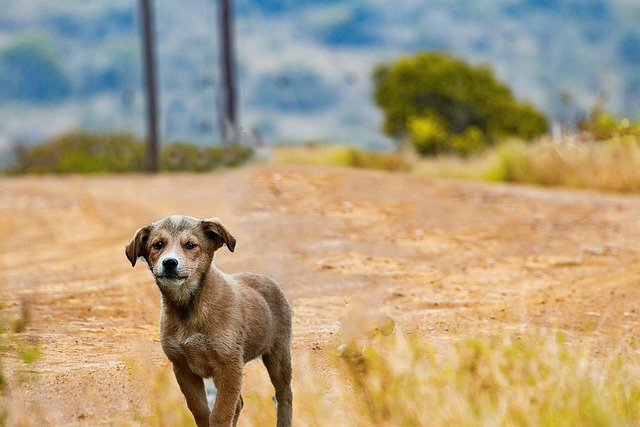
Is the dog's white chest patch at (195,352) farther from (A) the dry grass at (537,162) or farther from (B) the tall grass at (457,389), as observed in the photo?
(A) the dry grass at (537,162)

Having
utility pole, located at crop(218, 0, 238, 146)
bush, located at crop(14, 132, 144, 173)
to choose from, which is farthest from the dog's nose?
bush, located at crop(14, 132, 144, 173)

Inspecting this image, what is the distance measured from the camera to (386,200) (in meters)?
15.4

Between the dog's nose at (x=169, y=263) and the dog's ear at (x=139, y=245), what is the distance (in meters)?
0.33

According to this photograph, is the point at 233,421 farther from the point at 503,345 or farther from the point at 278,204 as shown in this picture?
the point at 278,204

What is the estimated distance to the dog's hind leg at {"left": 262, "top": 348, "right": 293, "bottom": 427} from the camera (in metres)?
5.88

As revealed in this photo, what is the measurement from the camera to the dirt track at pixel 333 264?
7426mm

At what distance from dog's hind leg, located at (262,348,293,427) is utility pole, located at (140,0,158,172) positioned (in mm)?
22989

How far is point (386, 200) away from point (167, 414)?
9.80m

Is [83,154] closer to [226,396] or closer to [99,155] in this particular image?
[99,155]

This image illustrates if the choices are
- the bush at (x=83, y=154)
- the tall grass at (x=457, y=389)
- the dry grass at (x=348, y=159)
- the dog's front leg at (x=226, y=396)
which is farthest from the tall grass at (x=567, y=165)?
the dog's front leg at (x=226, y=396)

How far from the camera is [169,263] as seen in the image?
5039 mm

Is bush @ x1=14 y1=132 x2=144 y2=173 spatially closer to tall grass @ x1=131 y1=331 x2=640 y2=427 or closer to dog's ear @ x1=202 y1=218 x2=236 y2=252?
tall grass @ x1=131 y1=331 x2=640 y2=427

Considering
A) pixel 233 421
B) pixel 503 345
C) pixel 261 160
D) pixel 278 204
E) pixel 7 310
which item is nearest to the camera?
pixel 233 421

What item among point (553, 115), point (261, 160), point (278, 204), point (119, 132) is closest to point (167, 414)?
point (278, 204)
